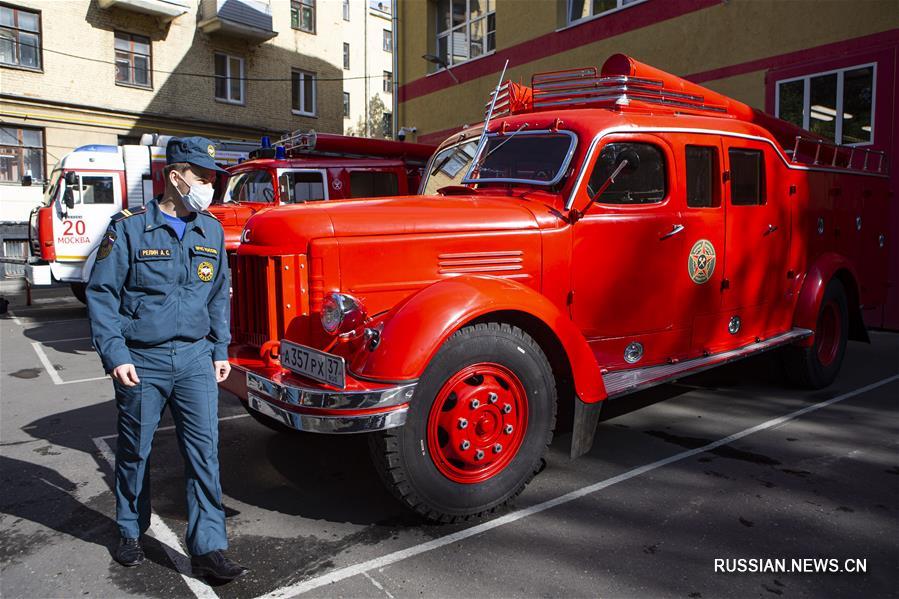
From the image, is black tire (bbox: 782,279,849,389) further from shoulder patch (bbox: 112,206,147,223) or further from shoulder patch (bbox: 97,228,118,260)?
shoulder patch (bbox: 97,228,118,260)

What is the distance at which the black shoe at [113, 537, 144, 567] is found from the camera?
309 centimetres

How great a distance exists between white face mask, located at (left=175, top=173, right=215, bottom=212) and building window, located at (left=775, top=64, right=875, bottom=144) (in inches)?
Result: 367

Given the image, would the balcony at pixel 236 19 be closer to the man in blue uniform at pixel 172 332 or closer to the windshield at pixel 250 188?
the windshield at pixel 250 188

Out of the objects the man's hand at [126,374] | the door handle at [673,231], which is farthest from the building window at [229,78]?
the man's hand at [126,374]

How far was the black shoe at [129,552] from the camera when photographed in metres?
3.09

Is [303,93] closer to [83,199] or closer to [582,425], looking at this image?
[83,199]

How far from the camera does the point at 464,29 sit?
16.3 metres

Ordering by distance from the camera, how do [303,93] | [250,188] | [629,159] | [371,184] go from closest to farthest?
1. [629,159]
2. [250,188]
3. [371,184]
4. [303,93]

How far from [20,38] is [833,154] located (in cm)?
2042

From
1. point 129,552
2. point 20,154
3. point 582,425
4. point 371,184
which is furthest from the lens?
point 20,154

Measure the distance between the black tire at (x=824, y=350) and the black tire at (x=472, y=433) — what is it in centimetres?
333

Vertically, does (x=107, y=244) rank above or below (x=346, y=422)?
above

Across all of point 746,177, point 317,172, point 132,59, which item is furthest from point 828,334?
point 132,59

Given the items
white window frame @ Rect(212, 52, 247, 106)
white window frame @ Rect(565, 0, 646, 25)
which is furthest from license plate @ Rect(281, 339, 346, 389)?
white window frame @ Rect(212, 52, 247, 106)
